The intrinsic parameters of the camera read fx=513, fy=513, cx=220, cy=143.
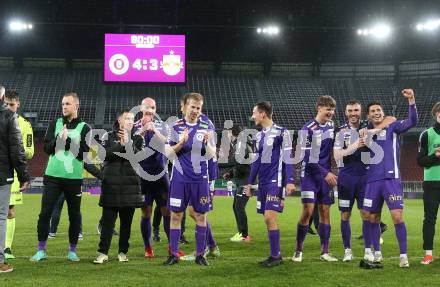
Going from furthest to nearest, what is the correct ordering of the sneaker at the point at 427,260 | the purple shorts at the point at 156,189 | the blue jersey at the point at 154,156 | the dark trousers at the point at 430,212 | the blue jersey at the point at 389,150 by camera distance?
the purple shorts at the point at 156,189 → the blue jersey at the point at 154,156 → the dark trousers at the point at 430,212 → the sneaker at the point at 427,260 → the blue jersey at the point at 389,150

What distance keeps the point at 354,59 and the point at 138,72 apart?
74.1ft

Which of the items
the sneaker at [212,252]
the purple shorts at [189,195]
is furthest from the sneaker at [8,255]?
the sneaker at [212,252]

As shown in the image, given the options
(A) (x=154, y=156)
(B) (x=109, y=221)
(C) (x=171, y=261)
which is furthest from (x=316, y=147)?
(B) (x=109, y=221)

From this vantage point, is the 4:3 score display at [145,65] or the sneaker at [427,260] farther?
the 4:3 score display at [145,65]

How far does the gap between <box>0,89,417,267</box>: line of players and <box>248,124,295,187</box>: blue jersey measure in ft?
0.05

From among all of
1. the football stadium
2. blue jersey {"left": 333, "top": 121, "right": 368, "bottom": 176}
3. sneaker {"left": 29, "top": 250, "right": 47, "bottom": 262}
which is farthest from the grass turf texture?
blue jersey {"left": 333, "top": 121, "right": 368, "bottom": 176}

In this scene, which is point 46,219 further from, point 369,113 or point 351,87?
point 351,87

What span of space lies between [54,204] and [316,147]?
3985 mm

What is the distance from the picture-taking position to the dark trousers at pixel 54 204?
7367 millimetres

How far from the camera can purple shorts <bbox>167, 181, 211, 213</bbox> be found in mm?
7215

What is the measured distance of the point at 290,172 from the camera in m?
7.40

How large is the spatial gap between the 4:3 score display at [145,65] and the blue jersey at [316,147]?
23202 millimetres

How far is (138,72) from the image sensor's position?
3009 cm

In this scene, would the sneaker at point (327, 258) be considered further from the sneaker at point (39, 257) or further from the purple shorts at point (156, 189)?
the sneaker at point (39, 257)
